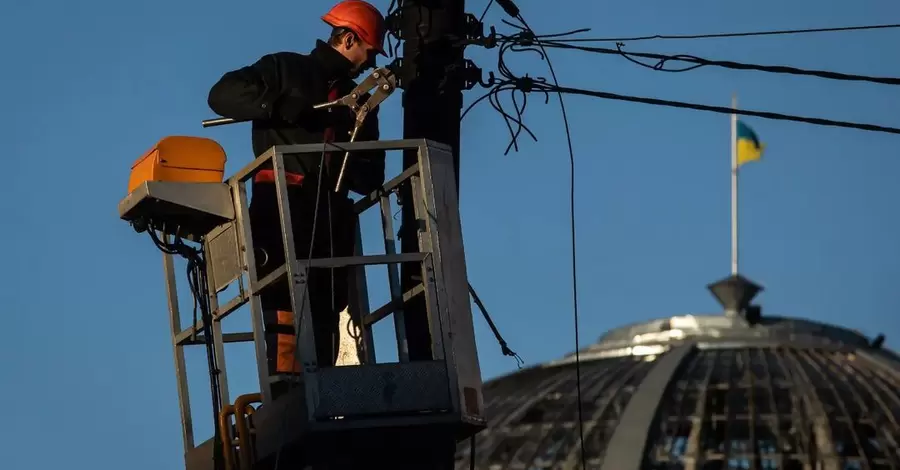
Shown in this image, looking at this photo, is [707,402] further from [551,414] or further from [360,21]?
[360,21]

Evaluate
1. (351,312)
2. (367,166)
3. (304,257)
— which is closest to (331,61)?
(367,166)

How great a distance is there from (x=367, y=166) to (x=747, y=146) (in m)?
26.7

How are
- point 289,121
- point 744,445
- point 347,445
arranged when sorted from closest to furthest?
point 347,445
point 289,121
point 744,445

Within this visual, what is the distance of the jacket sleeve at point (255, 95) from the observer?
12.1 metres

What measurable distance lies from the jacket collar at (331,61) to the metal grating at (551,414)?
63.1 ft

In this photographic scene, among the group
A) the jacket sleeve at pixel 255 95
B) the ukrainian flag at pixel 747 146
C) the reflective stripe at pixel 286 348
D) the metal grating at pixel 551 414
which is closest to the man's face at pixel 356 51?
the jacket sleeve at pixel 255 95

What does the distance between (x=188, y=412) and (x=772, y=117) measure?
3678 millimetres

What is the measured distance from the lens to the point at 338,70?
1253 centimetres

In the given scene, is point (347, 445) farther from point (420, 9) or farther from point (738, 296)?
point (738, 296)

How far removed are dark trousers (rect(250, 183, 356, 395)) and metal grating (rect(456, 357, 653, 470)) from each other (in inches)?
757

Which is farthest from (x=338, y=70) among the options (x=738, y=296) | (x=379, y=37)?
(x=738, y=296)

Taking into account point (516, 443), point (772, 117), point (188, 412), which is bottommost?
point (516, 443)

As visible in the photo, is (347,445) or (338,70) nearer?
(347,445)

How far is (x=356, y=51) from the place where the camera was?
1262cm
